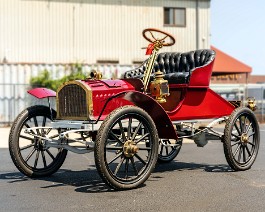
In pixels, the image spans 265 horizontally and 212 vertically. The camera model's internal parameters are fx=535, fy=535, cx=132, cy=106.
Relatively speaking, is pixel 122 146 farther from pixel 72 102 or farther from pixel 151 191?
pixel 72 102

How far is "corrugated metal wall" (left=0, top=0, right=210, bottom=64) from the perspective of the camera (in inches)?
969

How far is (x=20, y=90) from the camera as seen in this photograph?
67.8 ft

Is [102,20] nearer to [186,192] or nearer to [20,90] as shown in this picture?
[20,90]

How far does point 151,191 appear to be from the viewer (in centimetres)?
610

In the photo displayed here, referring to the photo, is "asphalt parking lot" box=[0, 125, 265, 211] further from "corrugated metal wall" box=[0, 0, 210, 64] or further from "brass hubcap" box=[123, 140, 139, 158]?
"corrugated metal wall" box=[0, 0, 210, 64]

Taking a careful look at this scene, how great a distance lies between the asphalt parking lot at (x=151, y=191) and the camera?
209 inches

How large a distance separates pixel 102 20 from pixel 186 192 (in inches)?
810

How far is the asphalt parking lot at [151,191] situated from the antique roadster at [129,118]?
242mm

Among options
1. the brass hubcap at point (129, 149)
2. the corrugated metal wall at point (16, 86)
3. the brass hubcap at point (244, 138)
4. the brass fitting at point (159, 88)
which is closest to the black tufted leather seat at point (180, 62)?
the brass fitting at point (159, 88)

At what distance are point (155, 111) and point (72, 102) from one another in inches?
41.2

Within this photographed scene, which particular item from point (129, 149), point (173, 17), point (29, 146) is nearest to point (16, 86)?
point (173, 17)

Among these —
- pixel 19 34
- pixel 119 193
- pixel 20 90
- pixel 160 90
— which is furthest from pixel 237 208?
pixel 19 34

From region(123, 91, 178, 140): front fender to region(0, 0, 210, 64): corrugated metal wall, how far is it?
18797 mm

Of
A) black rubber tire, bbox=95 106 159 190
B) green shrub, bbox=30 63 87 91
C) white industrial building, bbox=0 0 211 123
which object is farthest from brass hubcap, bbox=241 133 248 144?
white industrial building, bbox=0 0 211 123
